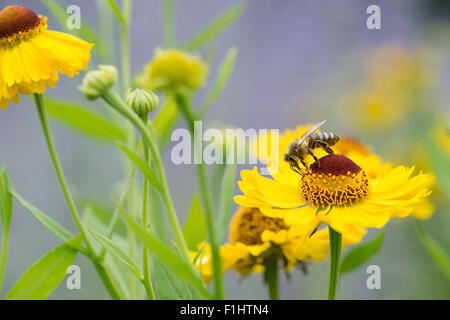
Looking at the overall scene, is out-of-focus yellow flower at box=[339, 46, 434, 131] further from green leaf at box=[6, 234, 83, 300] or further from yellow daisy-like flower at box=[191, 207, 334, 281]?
green leaf at box=[6, 234, 83, 300]

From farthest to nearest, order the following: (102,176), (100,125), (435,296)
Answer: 1. (102,176)
2. (435,296)
3. (100,125)

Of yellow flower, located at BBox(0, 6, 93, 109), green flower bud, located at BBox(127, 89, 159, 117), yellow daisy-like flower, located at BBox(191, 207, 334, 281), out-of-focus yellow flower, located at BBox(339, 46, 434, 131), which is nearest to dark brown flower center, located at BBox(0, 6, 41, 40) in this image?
yellow flower, located at BBox(0, 6, 93, 109)

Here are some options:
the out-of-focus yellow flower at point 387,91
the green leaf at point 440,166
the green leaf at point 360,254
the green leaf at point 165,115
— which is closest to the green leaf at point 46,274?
the green leaf at point 165,115

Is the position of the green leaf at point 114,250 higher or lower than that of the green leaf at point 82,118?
lower

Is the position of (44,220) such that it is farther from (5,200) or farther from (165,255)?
(165,255)

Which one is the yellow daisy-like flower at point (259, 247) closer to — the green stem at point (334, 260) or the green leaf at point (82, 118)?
the green stem at point (334, 260)
